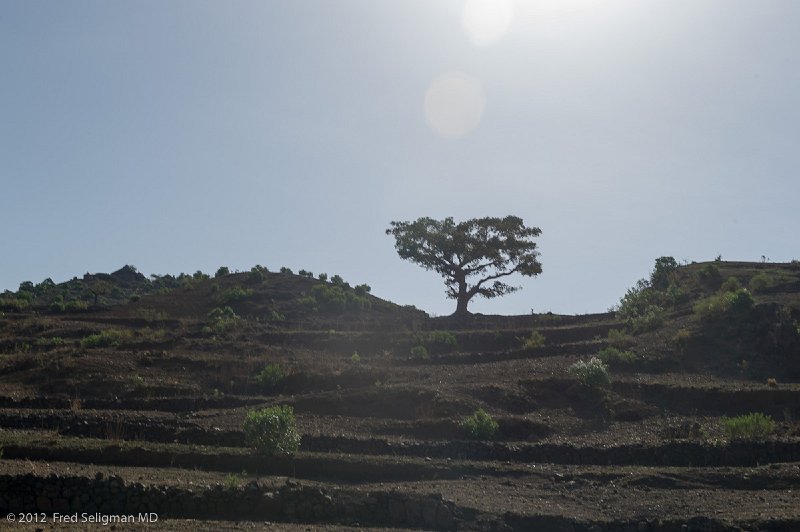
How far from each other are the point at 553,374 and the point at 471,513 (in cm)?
1143

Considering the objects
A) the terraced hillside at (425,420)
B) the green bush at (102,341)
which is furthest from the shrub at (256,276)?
the green bush at (102,341)

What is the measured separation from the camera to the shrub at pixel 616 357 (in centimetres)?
2545

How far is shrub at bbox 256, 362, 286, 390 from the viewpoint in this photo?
24.1 m

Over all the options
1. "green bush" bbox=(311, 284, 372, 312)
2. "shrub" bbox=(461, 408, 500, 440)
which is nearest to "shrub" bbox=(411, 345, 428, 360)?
"shrub" bbox=(461, 408, 500, 440)

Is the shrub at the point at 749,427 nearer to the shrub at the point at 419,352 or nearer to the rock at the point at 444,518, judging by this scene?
the rock at the point at 444,518

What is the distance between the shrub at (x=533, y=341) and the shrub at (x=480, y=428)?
36.8 ft

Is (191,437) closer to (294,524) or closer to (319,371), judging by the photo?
(294,524)

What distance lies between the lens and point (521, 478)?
15758 millimetres

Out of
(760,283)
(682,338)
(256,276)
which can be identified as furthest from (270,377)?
(256,276)

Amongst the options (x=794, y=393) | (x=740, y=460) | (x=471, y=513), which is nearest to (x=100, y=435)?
(x=471, y=513)

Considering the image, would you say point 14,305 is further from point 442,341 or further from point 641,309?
point 641,309

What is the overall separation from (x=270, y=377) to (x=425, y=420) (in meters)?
6.19

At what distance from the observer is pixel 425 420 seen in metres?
20.1

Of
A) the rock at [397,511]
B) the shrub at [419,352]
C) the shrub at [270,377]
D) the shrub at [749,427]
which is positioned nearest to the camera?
the rock at [397,511]
